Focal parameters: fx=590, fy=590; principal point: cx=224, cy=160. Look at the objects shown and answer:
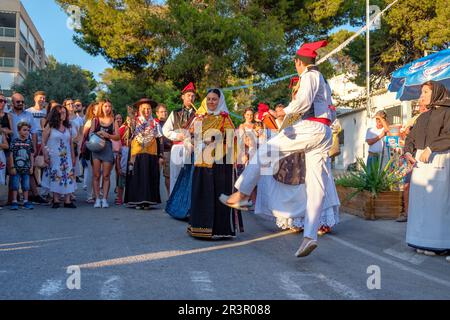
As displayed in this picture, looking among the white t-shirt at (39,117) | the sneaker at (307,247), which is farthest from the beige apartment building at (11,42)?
the sneaker at (307,247)

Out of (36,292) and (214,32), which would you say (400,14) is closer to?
(214,32)

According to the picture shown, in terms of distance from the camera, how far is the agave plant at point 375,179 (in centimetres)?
1019

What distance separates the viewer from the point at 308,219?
6.29 metres

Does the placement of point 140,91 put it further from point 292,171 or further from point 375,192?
point 292,171

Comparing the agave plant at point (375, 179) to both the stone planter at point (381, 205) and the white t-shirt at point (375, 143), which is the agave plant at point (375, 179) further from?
the white t-shirt at point (375, 143)

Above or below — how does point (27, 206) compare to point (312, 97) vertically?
below

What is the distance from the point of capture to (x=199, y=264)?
234 inches

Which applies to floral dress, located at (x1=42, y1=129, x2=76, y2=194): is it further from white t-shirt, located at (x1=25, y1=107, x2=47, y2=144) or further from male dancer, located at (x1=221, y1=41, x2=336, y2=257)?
male dancer, located at (x1=221, y1=41, x2=336, y2=257)

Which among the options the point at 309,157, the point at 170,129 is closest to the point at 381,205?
the point at 170,129

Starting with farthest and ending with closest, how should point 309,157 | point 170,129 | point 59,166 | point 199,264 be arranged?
point 59,166 → point 170,129 → point 309,157 → point 199,264

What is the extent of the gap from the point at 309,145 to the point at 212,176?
1.92 meters

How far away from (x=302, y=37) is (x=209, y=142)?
23.1 metres
